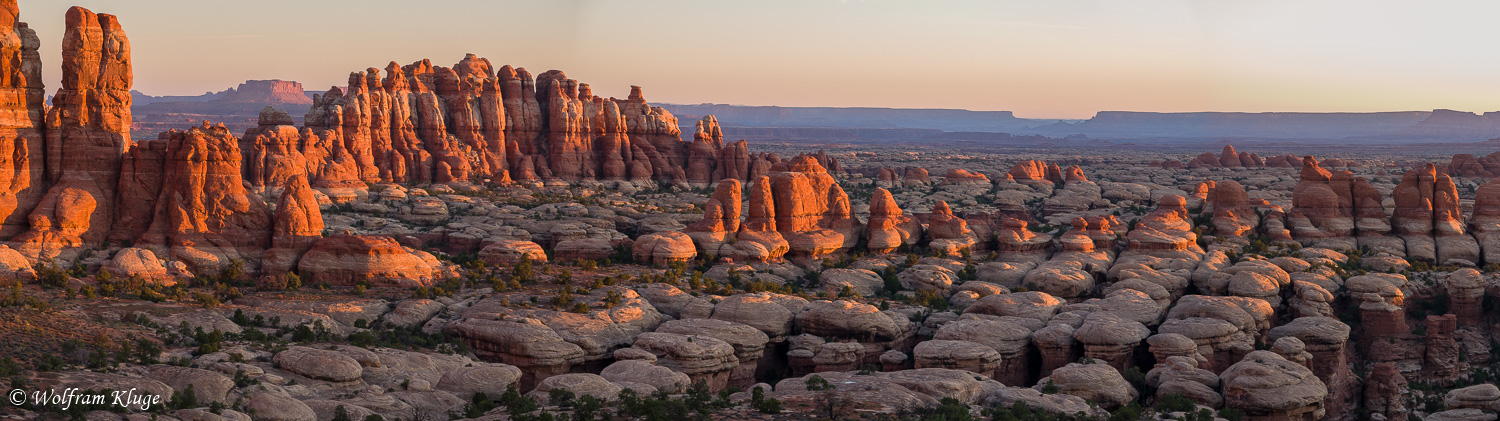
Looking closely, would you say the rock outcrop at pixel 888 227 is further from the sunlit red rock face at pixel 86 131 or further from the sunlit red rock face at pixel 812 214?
the sunlit red rock face at pixel 86 131

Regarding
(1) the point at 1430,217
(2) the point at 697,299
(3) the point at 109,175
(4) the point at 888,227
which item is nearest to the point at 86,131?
(3) the point at 109,175

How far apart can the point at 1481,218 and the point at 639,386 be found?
59.5 metres

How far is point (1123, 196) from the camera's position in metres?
120

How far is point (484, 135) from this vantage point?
376ft

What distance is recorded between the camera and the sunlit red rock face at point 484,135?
102062 millimetres

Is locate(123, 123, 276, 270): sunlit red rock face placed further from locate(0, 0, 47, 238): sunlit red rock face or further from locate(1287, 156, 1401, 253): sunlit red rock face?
locate(1287, 156, 1401, 253): sunlit red rock face

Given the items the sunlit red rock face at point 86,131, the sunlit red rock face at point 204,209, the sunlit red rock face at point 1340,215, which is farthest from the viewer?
the sunlit red rock face at point 1340,215

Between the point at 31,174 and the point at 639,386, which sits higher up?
the point at 31,174

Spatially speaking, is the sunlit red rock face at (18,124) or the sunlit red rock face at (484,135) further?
the sunlit red rock face at (484,135)

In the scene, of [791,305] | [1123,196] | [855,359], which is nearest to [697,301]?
[791,305]

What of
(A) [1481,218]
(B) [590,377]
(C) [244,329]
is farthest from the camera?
(A) [1481,218]

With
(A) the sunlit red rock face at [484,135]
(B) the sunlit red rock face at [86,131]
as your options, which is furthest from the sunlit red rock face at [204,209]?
(A) the sunlit red rock face at [484,135]

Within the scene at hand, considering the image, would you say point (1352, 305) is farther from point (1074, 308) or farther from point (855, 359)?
point (855, 359)

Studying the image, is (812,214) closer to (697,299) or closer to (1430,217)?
(697,299)
